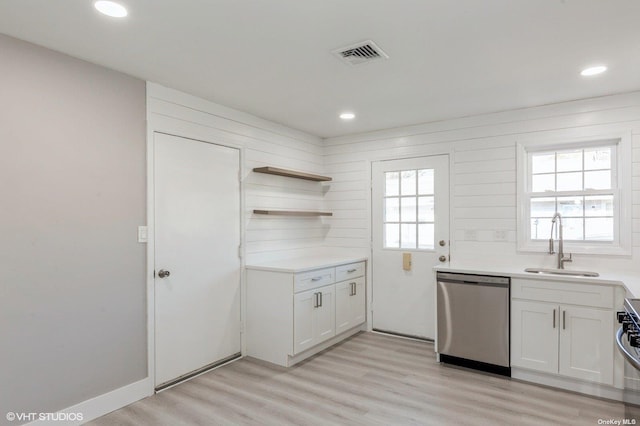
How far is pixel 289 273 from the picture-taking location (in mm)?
3477

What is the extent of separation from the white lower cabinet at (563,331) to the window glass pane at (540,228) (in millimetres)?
780

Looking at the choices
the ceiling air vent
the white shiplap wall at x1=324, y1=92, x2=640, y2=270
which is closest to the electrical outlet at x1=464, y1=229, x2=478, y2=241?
the white shiplap wall at x1=324, y1=92, x2=640, y2=270

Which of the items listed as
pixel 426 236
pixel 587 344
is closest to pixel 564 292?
pixel 587 344

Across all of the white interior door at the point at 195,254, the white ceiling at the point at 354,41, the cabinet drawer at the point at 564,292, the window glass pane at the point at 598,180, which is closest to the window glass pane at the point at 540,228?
the window glass pane at the point at 598,180

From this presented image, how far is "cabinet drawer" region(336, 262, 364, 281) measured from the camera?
13.5ft

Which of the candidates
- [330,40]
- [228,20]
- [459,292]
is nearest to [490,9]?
[330,40]

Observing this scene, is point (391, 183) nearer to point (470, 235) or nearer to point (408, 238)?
point (408, 238)

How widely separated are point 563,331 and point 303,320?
2.25 metres

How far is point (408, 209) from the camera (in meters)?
4.43

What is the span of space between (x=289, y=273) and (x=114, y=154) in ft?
5.84

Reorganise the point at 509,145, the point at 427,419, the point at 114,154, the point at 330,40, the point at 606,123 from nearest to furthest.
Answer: the point at 330,40 → the point at 427,419 → the point at 114,154 → the point at 606,123 → the point at 509,145

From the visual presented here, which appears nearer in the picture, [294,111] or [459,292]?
[459,292]

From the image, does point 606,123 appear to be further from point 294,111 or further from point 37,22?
point 37,22

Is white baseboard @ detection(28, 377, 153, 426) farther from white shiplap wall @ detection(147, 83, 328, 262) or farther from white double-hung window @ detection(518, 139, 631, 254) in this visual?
white double-hung window @ detection(518, 139, 631, 254)
